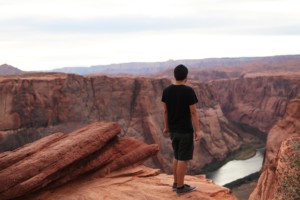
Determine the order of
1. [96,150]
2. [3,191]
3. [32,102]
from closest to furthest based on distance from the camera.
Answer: [3,191], [96,150], [32,102]

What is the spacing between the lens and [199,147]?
66.7 m

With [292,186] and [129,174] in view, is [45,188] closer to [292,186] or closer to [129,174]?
[129,174]

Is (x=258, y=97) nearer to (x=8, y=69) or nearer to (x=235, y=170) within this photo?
(x=235, y=170)

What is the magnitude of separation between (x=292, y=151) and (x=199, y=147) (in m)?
55.8

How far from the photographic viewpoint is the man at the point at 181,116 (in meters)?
8.28

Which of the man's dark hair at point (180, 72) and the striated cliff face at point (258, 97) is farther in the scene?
the striated cliff face at point (258, 97)

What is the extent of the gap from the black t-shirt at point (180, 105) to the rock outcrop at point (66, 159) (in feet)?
11.0

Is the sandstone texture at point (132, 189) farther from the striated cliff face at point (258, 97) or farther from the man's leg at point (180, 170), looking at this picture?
the striated cliff face at point (258, 97)

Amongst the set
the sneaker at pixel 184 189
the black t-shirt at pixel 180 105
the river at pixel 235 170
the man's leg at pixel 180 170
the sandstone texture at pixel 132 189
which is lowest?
the river at pixel 235 170

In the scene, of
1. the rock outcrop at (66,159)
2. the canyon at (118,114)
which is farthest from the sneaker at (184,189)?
the canyon at (118,114)

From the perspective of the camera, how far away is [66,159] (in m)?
10.4

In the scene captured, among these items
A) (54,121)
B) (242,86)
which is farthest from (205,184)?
(242,86)

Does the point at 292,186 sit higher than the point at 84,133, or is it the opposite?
the point at 84,133

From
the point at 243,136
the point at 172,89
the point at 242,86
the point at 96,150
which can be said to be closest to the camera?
the point at 172,89
